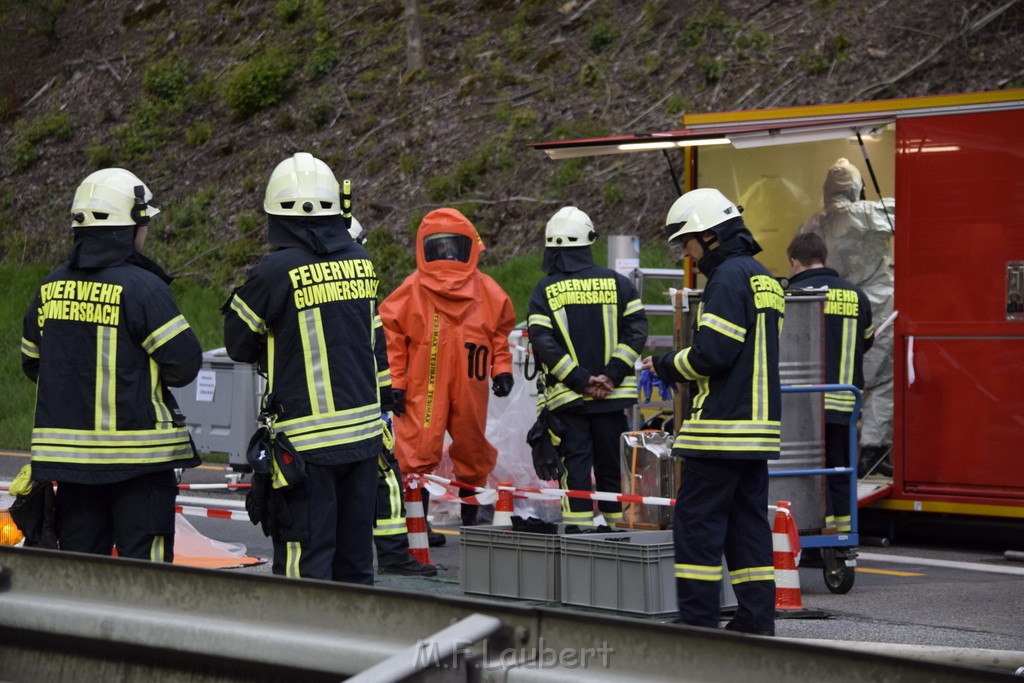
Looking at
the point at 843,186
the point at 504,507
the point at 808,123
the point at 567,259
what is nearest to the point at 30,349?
the point at 504,507

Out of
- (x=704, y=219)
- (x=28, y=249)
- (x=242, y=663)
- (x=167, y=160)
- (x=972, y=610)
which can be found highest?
(x=167, y=160)

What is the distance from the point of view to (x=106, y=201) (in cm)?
585

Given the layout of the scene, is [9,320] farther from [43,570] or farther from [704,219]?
[43,570]

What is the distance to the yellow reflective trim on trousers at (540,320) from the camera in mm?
9000

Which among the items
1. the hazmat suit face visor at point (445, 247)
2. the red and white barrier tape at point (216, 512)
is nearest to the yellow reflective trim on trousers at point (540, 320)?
the hazmat suit face visor at point (445, 247)

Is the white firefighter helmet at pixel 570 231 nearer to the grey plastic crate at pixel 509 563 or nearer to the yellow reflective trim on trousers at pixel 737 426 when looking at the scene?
the grey plastic crate at pixel 509 563

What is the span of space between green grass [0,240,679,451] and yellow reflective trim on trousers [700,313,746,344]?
8.74 meters

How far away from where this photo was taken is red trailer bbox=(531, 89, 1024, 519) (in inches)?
374

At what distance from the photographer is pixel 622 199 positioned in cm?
1908

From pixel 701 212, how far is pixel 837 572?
2.80 m

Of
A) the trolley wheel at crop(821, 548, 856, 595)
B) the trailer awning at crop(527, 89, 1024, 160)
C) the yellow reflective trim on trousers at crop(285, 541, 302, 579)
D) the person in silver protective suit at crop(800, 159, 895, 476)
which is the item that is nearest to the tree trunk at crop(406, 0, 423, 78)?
the person in silver protective suit at crop(800, 159, 895, 476)

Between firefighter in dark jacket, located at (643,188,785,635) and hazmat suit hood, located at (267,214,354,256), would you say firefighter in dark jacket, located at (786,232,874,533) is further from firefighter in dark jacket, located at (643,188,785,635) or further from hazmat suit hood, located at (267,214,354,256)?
hazmat suit hood, located at (267,214,354,256)

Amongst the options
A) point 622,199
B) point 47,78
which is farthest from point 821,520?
point 47,78

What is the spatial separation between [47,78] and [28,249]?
551cm
